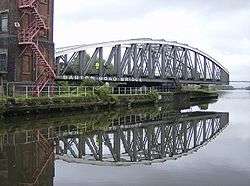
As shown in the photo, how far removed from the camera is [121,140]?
25391mm

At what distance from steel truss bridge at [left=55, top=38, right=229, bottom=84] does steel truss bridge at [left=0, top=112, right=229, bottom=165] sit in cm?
2873

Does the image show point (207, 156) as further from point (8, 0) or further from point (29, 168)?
point (8, 0)

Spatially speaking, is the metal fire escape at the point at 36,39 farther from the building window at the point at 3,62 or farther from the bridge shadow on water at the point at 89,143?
the bridge shadow on water at the point at 89,143

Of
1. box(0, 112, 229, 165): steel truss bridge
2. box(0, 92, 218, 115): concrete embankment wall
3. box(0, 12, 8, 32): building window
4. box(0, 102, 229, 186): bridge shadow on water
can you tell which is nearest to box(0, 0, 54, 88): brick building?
box(0, 12, 8, 32): building window

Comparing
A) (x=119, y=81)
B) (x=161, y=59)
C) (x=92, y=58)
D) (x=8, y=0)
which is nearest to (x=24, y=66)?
(x=8, y=0)

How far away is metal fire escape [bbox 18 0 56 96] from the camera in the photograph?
43750 millimetres

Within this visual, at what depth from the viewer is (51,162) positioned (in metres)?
17.8

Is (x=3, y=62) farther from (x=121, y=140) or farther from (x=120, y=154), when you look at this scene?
(x=120, y=154)

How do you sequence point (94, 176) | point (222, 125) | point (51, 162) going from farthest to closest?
point (222, 125)
point (51, 162)
point (94, 176)

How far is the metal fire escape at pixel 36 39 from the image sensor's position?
43750 millimetres

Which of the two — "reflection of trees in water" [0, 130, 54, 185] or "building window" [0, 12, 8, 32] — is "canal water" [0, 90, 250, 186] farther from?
"building window" [0, 12, 8, 32]

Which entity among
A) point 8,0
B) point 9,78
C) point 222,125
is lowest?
point 222,125

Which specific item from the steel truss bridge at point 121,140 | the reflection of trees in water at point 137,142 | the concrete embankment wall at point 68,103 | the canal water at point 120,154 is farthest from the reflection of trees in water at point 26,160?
the concrete embankment wall at point 68,103

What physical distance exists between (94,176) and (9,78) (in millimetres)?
30203
